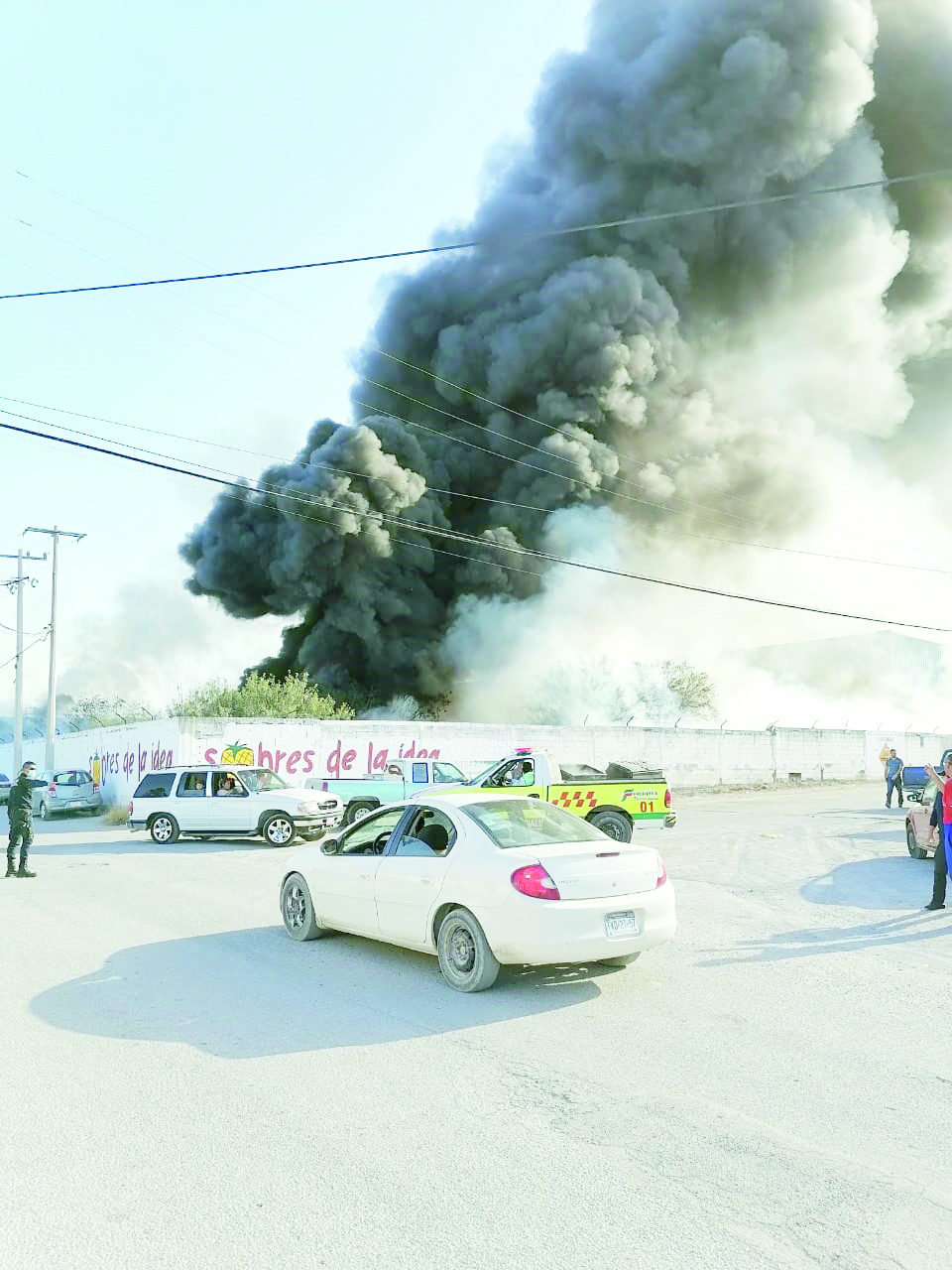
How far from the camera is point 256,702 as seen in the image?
3053cm

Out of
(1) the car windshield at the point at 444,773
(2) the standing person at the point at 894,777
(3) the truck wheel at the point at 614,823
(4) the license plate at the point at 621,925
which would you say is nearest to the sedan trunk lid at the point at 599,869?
(4) the license plate at the point at 621,925

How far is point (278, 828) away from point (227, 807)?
1.16 meters

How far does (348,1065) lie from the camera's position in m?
4.99

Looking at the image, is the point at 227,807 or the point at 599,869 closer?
the point at 599,869

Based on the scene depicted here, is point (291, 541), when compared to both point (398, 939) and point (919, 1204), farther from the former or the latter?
point (919, 1204)

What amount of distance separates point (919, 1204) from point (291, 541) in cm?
3835

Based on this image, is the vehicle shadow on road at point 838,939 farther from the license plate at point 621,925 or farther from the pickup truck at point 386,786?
the pickup truck at point 386,786

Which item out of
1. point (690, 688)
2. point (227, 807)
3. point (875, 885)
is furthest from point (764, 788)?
point (875, 885)

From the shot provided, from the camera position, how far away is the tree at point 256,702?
3047cm

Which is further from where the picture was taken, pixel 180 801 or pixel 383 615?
pixel 383 615

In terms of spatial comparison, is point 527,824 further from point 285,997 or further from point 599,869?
point 285,997

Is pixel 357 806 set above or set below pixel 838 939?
above

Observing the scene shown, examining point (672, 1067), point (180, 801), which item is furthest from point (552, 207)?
point (672, 1067)

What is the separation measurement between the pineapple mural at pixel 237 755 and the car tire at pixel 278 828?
7967 millimetres
